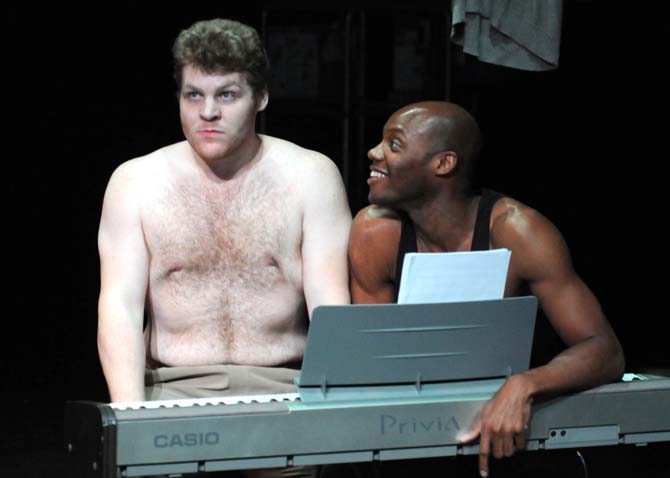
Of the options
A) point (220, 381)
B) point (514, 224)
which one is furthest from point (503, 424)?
point (220, 381)

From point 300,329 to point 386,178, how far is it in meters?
0.49

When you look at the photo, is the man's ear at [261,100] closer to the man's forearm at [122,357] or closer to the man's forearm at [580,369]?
the man's forearm at [122,357]

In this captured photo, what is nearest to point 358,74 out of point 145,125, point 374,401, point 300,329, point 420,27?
point 420,27

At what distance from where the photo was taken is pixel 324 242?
11.0 feet

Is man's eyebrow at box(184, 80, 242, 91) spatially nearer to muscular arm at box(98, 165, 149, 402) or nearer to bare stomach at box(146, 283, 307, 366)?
muscular arm at box(98, 165, 149, 402)

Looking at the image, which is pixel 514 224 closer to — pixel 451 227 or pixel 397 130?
pixel 451 227

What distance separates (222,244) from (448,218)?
547 millimetres

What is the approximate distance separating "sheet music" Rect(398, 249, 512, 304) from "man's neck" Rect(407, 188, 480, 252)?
40cm

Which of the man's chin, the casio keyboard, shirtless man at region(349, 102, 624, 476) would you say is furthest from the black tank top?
the casio keyboard

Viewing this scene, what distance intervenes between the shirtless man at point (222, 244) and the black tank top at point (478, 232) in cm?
15

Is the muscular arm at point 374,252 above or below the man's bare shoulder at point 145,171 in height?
below

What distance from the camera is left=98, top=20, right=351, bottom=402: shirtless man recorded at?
10.7ft

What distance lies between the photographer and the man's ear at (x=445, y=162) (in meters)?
A: 3.20

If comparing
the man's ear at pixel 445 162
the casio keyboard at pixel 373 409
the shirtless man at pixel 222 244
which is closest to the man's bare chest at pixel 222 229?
the shirtless man at pixel 222 244
